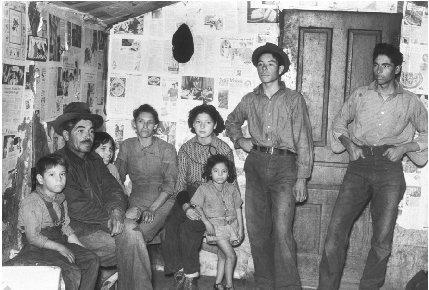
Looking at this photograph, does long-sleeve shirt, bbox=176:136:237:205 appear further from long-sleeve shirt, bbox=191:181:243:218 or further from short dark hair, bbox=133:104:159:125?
short dark hair, bbox=133:104:159:125

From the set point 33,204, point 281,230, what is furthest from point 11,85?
point 281,230

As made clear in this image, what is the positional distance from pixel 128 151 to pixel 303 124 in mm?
1546

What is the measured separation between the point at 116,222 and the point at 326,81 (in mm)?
2169

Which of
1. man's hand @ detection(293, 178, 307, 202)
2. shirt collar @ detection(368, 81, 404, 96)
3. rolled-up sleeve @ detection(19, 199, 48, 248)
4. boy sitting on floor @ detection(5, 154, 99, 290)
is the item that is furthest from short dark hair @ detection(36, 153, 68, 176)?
shirt collar @ detection(368, 81, 404, 96)

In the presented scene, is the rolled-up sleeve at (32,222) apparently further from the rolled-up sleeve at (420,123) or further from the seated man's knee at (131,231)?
the rolled-up sleeve at (420,123)

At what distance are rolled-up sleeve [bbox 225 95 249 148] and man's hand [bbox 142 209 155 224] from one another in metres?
0.95

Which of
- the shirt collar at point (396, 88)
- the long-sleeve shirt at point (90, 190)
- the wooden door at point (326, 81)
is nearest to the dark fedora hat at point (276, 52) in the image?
the wooden door at point (326, 81)

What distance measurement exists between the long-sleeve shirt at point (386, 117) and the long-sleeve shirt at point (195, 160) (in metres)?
1.07

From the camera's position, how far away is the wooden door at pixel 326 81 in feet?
13.9

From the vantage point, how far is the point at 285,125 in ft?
12.5

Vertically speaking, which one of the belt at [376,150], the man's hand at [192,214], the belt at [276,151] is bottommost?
the man's hand at [192,214]

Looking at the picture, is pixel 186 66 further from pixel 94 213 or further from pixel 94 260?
pixel 94 260

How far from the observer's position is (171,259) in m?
3.82

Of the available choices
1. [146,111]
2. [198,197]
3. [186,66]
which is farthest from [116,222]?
[186,66]
